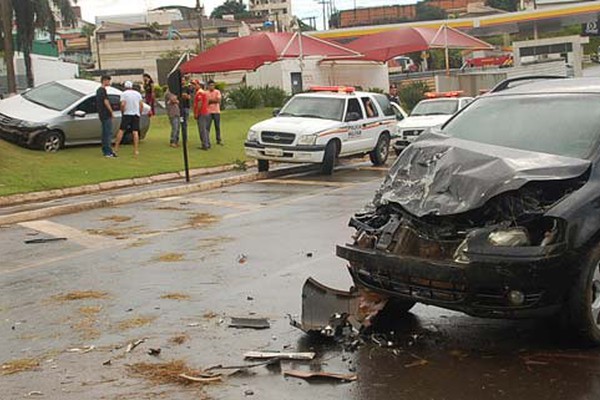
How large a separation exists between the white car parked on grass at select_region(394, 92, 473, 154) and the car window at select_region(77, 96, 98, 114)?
7766mm

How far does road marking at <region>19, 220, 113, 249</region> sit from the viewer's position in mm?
10930

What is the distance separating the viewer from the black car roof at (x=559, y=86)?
269 inches

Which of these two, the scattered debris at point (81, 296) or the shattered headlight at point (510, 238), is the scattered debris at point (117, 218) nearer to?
the scattered debris at point (81, 296)

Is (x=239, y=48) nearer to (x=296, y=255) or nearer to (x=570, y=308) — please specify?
(x=296, y=255)

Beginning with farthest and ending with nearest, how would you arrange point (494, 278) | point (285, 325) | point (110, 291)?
point (110, 291), point (285, 325), point (494, 278)

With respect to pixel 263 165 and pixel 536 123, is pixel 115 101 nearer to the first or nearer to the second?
pixel 263 165

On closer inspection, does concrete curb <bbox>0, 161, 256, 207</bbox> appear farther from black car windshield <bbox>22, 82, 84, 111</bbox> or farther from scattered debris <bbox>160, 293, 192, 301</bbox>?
scattered debris <bbox>160, 293, 192, 301</bbox>

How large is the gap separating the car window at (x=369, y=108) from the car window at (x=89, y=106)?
6.68m

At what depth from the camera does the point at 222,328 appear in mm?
6531

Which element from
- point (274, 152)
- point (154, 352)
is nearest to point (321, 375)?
point (154, 352)

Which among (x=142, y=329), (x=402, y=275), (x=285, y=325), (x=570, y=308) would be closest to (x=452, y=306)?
(x=402, y=275)

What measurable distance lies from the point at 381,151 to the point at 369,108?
1.19m

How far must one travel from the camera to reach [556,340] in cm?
587

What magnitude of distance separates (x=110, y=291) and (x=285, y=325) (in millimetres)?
2264
